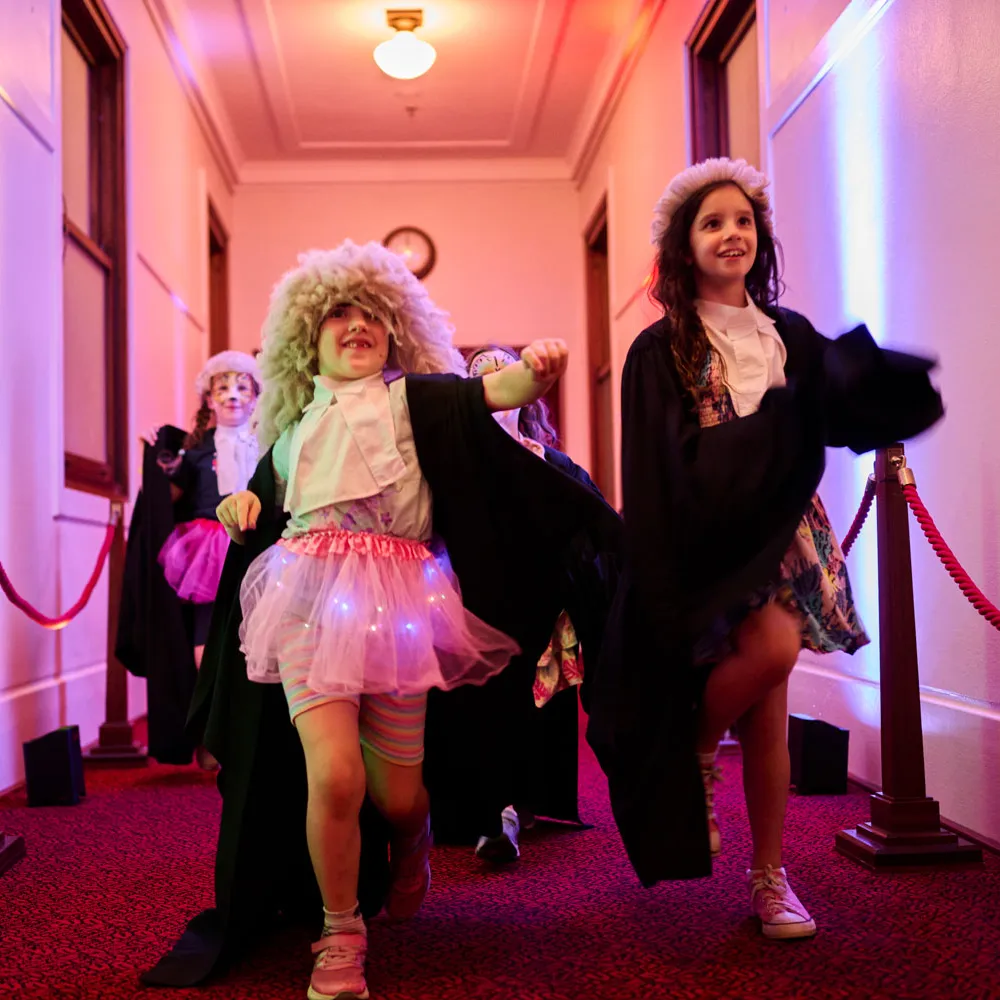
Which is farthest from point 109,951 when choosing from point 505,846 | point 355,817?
point 505,846

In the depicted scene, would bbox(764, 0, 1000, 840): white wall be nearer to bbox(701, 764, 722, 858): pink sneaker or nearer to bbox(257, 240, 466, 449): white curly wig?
bbox(701, 764, 722, 858): pink sneaker

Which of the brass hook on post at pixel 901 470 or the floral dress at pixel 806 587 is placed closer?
the floral dress at pixel 806 587

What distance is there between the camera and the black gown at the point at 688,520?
6.97ft

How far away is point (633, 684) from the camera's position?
227 cm

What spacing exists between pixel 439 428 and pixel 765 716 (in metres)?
0.89

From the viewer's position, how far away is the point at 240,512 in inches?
88.4

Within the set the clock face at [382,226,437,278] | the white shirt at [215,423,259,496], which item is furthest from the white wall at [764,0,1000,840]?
the clock face at [382,226,437,278]

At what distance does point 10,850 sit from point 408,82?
6.53m

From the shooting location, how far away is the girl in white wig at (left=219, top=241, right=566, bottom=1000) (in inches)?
79.7

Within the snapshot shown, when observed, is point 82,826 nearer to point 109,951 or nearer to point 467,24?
point 109,951

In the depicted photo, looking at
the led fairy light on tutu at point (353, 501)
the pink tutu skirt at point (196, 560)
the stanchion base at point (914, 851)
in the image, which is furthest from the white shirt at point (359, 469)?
the pink tutu skirt at point (196, 560)

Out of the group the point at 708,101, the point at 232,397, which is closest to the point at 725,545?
the point at 232,397

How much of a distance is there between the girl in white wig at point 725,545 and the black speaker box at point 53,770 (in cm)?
223

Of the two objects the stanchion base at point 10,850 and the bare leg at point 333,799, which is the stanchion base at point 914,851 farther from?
the stanchion base at point 10,850
